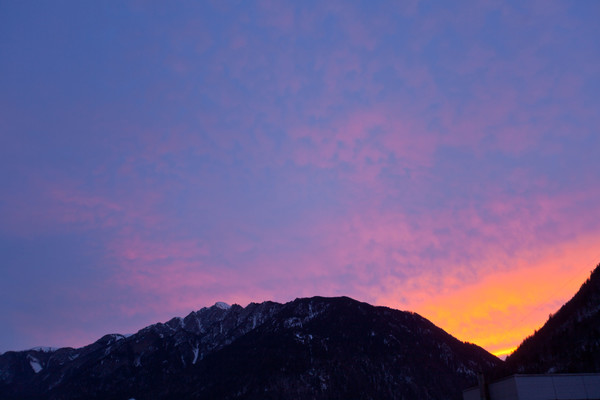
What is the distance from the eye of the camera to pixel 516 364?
7736 inches

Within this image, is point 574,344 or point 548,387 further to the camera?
point 574,344

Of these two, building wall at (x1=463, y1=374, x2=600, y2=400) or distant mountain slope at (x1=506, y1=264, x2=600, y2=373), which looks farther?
distant mountain slope at (x1=506, y1=264, x2=600, y2=373)

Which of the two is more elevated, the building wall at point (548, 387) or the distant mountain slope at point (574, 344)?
the distant mountain slope at point (574, 344)

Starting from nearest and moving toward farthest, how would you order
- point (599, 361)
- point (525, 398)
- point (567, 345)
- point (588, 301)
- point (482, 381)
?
point (525, 398)
point (482, 381)
point (599, 361)
point (567, 345)
point (588, 301)

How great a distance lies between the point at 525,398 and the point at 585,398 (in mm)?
11435

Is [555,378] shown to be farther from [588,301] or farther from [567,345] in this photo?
[588,301]

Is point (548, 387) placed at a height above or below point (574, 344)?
below

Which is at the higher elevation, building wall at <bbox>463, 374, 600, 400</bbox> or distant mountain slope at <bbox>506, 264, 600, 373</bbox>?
distant mountain slope at <bbox>506, 264, 600, 373</bbox>

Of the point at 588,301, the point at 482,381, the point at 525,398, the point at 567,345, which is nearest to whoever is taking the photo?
the point at 525,398

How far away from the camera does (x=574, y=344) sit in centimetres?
17000

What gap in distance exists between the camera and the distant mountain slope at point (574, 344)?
507 feet

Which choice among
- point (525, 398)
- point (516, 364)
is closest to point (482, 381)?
point (525, 398)

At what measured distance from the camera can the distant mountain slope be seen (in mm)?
154625

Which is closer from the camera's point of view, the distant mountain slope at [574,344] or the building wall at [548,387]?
the building wall at [548,387]
